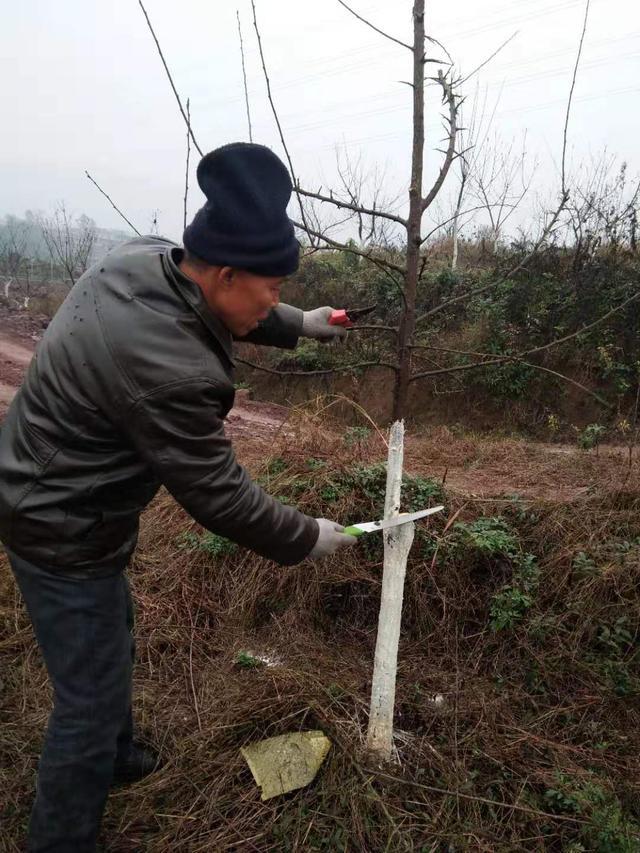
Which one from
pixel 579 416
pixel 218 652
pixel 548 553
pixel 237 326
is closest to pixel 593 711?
pixel 548 553

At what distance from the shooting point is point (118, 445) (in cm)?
145

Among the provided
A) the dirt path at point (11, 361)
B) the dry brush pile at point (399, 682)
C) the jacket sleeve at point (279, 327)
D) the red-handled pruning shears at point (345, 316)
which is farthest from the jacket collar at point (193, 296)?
the dirt path at point (11, 361)

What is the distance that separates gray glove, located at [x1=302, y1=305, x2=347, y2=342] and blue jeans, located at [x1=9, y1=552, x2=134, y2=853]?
3.52 feet

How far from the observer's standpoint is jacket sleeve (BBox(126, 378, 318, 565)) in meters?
1.33

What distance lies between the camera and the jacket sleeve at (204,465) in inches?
52.2

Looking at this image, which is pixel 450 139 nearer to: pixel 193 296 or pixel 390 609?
pixel 193 296

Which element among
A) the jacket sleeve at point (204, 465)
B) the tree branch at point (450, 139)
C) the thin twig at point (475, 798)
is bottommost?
the thin twig at point (475, 798)

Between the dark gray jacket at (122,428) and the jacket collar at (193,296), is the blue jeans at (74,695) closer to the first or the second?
the dark gray jacket at (122,428)

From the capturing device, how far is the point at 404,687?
2.54 m

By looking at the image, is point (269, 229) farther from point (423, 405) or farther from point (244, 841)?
point (423, 405)

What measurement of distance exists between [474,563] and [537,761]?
38.8 inches

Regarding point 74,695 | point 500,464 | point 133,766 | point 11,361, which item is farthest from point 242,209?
point 11,361

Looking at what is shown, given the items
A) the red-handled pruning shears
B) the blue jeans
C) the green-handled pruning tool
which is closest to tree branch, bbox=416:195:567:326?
the red-handled pruning shears

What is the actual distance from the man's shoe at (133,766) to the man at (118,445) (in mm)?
460
